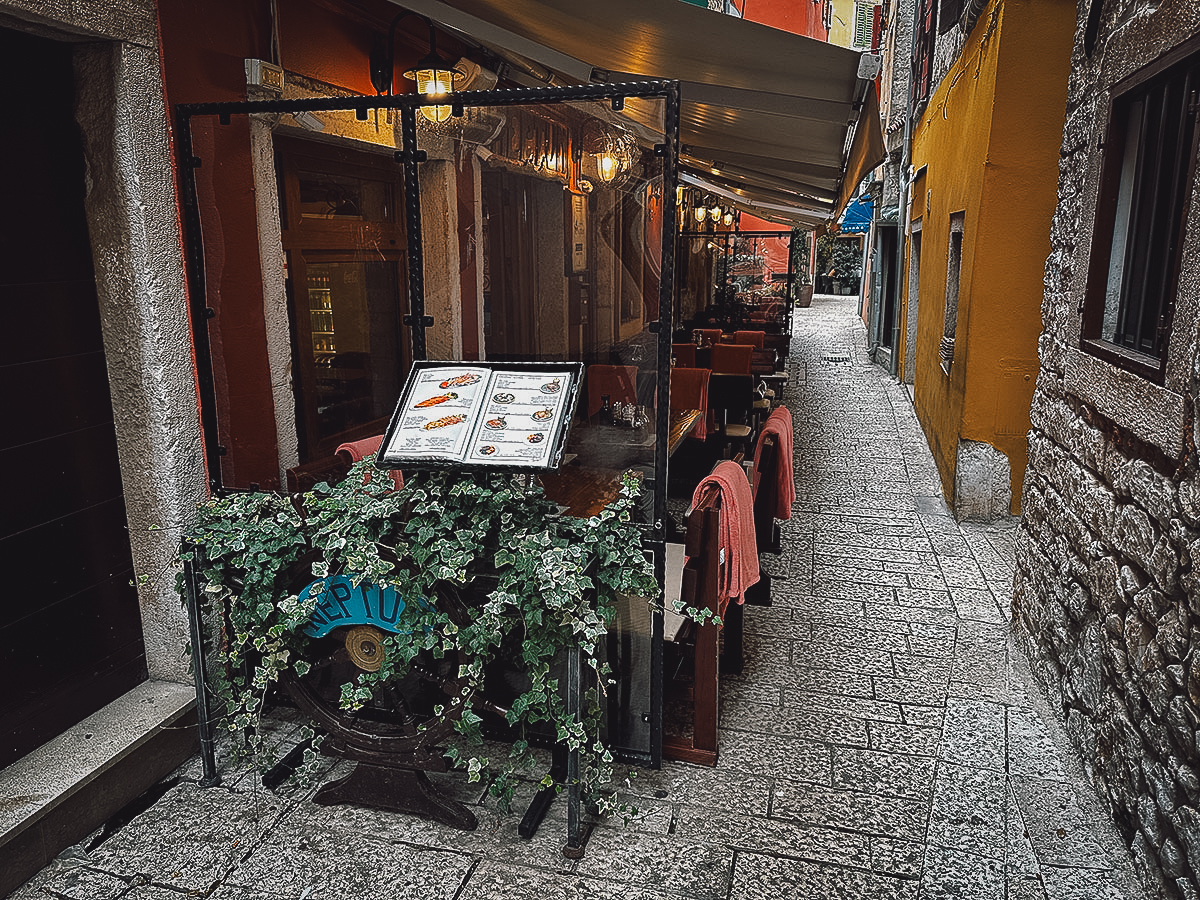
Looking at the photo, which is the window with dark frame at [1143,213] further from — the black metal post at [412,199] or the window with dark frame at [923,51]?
the window with dark frame at [923,51]

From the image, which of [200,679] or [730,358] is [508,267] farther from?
[200,679]

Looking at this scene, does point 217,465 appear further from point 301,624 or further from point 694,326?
point 694,326

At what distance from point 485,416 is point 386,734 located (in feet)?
4.09

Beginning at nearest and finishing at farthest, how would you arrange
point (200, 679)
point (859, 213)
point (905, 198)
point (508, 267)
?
point (200, 679)
point (508, 267)
point (905, 198)
point (859, 213)

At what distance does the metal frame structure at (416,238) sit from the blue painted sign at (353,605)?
0.52m

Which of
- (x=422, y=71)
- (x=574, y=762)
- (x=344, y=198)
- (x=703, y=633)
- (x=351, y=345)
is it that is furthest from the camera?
(x=351, y=345)

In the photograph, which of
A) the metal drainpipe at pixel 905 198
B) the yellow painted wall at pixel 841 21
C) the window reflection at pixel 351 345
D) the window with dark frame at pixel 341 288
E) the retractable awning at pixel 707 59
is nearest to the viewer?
the retractable awning at pixel 707 59

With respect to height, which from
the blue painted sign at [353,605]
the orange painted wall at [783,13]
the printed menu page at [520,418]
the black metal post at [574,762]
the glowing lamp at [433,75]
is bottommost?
the black metal post at [574,762]

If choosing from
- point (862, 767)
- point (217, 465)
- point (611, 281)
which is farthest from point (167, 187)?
point (611, 281)

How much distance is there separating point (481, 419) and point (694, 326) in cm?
1130

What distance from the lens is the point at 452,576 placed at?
2.93 metres

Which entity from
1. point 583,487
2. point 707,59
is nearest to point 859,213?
point 707,59

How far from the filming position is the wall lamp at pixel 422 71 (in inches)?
168

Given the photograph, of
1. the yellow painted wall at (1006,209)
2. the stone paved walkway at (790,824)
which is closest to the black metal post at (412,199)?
the stone paved walkway at (790,824)
